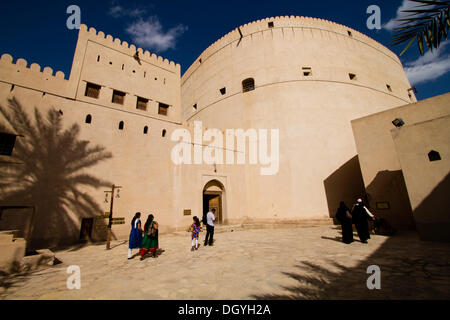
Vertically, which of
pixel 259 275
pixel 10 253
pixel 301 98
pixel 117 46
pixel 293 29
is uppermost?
pixel 293 29

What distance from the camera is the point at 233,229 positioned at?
472 inches

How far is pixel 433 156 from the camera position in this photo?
6.47m

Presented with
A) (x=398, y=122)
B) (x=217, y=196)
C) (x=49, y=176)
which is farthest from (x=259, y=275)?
(x=217, y=196)

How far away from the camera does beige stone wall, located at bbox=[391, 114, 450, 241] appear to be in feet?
20.2

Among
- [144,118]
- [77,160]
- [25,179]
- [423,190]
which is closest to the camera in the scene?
[423,190]

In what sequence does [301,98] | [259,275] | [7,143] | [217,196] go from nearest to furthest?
[259,275]
[7,143]
[217,196]
[301,98]

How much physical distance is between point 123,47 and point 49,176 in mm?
8974

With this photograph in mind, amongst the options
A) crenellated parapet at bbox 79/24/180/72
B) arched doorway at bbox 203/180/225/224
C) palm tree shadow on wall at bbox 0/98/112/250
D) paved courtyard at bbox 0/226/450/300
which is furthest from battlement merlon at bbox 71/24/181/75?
paved courtyard at bbox 0/226/450/300

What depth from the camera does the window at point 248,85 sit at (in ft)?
53.5

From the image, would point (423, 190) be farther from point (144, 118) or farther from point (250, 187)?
point (144, 118)

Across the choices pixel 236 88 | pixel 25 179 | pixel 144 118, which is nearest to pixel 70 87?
pixel 144 118

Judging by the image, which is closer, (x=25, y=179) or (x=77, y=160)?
(x=25, y=179)

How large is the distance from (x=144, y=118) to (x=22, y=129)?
528 centimetres

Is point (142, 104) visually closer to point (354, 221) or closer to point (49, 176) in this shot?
point (49, 176)
